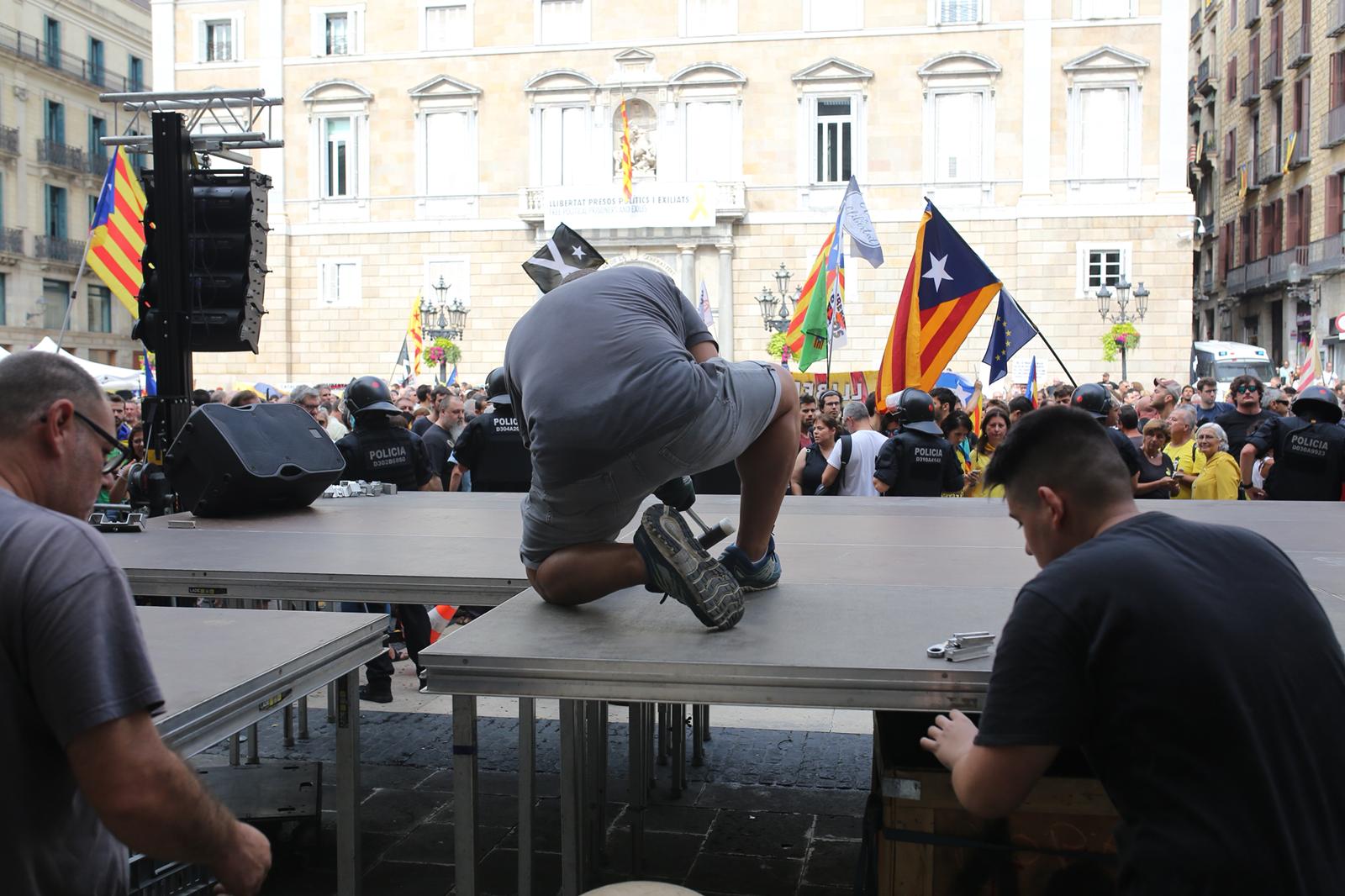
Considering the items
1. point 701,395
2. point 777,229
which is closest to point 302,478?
point 701,395

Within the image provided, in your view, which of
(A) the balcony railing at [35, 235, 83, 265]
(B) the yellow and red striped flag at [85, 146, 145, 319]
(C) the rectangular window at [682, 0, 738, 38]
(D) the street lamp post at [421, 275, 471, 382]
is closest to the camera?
(B) the yellow and red striped flag at [85, 146, 145, 319]

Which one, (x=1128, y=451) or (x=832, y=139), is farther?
(x=832, y=139)

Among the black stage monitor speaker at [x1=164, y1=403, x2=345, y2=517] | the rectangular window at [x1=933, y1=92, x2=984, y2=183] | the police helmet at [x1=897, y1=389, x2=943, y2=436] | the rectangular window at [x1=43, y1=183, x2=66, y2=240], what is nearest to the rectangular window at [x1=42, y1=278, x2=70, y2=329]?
the rectangular window at [x1=43, y1=183, x2=66, y2=240]

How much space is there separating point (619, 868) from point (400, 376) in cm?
3187

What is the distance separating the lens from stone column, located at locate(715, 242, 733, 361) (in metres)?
33.5

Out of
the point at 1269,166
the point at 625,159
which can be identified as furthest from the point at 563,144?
the point at 1269,166

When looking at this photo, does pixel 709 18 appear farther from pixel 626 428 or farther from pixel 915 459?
pixel 626 428

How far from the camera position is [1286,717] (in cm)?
200

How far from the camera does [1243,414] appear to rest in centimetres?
1048

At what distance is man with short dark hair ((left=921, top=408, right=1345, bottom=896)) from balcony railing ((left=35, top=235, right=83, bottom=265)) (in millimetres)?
45263

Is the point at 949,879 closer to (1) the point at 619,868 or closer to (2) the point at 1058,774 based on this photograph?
(2) the point at 1058,774

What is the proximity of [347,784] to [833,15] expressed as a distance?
32.9 m

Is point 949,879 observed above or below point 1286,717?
below

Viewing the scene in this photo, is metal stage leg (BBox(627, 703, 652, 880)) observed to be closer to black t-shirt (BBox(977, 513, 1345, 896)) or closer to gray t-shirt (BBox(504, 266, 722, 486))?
gray t-shirt (BBox(504, 266, 722, 486))
